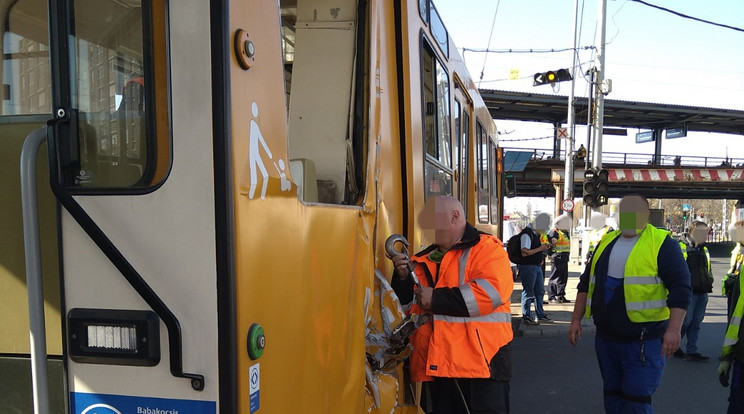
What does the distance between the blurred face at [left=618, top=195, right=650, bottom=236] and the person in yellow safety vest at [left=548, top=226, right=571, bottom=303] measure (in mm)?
7024

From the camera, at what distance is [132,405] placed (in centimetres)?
143

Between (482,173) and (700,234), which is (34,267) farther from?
(700,234)

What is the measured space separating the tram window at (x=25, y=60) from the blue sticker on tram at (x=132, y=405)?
2.81ft

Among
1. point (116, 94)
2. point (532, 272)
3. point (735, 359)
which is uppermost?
point (116, 94)

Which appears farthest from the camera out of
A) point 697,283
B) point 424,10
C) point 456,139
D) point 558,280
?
point 558,280

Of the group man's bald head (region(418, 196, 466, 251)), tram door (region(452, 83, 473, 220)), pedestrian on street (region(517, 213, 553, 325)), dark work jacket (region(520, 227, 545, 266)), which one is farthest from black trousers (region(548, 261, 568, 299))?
man's bald head (region(418, 196, 466, 251))

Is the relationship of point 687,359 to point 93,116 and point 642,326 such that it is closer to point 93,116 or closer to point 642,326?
point 642,326

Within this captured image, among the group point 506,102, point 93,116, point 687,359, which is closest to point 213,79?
point 93,116

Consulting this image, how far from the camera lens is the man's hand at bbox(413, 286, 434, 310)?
2791 mm

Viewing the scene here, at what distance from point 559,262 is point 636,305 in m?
8.08

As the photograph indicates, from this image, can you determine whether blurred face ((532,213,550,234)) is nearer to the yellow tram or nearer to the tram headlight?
the yellow tram

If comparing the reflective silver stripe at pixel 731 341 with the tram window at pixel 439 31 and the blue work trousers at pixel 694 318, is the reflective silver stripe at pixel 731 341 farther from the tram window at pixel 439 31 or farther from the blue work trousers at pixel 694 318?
the blue work trousers at pixel 694 318

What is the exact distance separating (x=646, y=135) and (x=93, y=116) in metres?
49.0

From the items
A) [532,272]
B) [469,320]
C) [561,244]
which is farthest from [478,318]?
[561,244]
